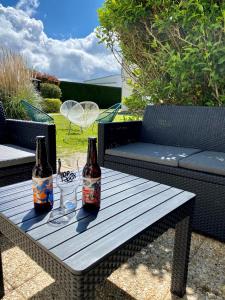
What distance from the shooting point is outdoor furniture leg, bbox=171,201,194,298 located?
1136mm

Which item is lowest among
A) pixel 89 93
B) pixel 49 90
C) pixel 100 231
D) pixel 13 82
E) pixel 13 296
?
pixel 13 296

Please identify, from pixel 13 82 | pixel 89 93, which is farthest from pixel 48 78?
pixel 13 82

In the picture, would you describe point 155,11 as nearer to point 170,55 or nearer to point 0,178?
point 170,55

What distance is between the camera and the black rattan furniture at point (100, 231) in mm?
676

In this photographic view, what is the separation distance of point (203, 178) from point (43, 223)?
1.19 m

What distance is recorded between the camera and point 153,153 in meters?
2.03

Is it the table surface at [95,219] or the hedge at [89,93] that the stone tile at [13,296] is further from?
the hedge at [89,93]

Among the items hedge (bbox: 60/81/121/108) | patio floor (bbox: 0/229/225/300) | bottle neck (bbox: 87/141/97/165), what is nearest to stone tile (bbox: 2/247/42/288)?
patio floor (bbox: 0/229/225/300)

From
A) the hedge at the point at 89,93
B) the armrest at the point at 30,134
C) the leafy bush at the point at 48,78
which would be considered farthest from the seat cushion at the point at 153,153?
the hedge at the point at 89,93

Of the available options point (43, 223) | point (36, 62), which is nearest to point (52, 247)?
point (43, 223)

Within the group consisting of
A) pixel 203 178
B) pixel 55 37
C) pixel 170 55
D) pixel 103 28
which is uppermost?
pixel 55 37

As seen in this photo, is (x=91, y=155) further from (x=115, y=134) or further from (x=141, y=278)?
(x=115, y=134)

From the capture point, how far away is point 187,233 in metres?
1.13

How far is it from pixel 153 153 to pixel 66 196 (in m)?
1.18
